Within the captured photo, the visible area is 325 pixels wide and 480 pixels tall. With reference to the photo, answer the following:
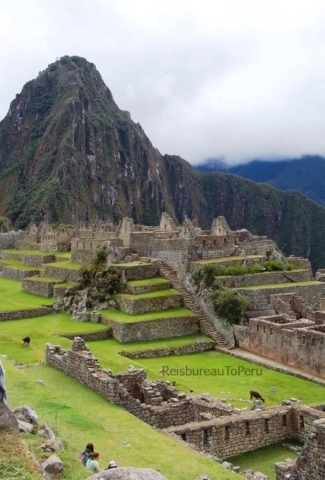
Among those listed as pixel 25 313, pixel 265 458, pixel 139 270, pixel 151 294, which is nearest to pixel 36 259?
pixel 25 313

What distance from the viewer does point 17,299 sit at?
34750 mm

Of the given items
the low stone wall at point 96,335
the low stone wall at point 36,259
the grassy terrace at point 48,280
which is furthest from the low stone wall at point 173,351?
the low stone wall at point 36,259

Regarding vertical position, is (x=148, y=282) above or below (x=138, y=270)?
below

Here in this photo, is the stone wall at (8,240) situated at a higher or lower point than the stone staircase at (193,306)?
higher

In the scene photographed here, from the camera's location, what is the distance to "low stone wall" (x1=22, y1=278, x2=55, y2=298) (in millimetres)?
35375

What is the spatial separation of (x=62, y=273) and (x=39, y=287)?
170 cm

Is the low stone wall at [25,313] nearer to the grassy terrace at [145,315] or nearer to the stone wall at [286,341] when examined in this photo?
the grassy terrace at [145,315]

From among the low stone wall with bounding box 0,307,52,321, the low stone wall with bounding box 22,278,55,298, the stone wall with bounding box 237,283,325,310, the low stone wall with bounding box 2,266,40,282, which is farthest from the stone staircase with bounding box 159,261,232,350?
the low stone wall with bounding box 2,266,40,282

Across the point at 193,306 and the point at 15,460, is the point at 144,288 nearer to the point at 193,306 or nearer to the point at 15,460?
the point at 193,306

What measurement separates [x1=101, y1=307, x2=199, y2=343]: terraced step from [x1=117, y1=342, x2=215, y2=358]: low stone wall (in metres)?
1.60

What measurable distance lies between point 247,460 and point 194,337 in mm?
14671

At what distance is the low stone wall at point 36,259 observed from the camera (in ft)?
149

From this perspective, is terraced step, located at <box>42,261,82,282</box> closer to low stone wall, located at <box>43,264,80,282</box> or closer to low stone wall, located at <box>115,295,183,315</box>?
low stone wall, located at <box>43,264,80,282</box>

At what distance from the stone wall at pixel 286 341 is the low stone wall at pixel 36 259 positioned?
22.4m
